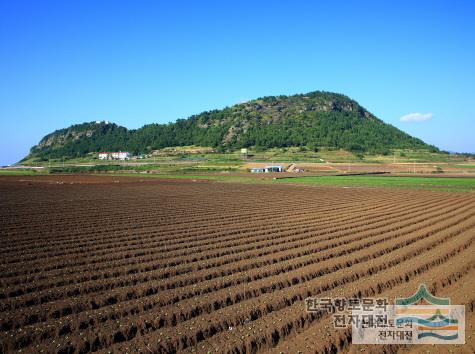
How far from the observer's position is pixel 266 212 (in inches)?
1083

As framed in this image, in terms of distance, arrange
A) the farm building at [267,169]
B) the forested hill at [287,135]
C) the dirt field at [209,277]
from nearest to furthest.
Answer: the dirt field at [209,277] → the farm building at [267,169] → the forested hill at [287,135]

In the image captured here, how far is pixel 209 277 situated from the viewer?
477 inches

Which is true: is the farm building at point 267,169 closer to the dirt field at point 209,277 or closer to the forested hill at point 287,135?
the forested hill at point 287,135

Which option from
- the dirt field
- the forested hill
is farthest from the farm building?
the dirt field

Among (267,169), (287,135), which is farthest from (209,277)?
(287,135)

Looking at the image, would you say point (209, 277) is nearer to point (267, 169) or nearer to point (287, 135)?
point (267, 169)

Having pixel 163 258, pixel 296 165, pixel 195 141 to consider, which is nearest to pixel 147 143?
pixel 195 141

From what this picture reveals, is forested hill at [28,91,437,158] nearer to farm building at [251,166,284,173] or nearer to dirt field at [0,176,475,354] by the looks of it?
farm building at [251,166,284,173]

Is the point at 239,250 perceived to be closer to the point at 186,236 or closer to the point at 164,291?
the point at 186,236

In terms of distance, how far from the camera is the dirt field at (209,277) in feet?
26.9

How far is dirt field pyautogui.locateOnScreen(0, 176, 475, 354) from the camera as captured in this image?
8195 mm

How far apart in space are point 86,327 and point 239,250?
7.66 meters

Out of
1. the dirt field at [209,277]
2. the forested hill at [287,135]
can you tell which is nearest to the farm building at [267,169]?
the forested hill at [287,135]

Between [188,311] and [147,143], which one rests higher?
[147,143]
